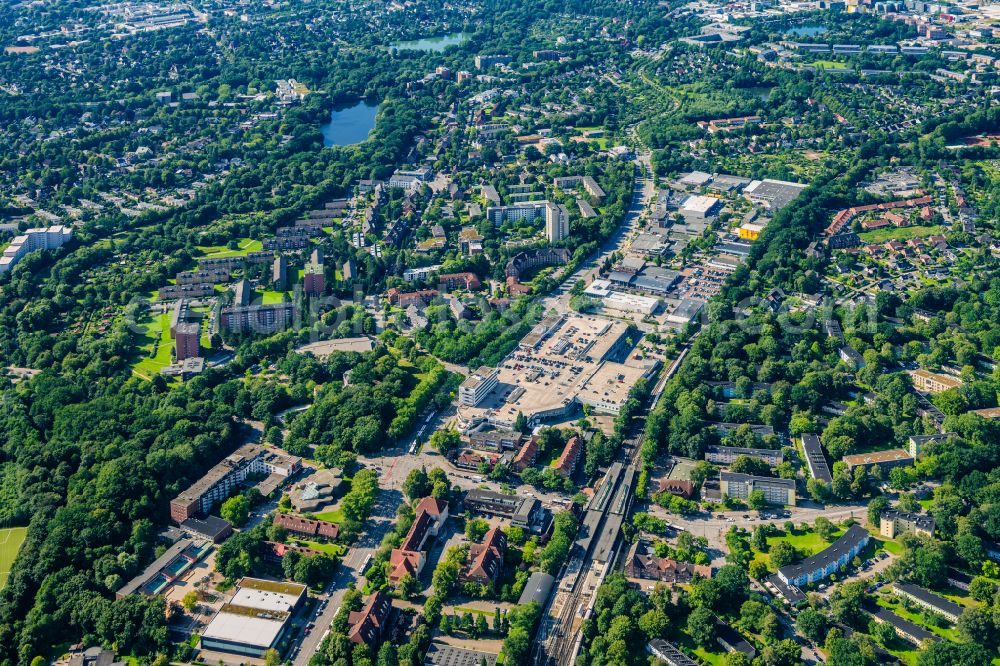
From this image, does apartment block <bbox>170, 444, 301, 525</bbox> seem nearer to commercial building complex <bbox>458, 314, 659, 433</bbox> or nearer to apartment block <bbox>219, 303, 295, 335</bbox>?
commercial building complex <bbox>458, 314, 659, 433</bbox>

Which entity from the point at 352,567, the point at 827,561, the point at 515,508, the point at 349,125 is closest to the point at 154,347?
the point at 352,567

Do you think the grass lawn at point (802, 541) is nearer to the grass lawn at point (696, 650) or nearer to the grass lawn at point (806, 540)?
the grass lawn at point (806, 540)

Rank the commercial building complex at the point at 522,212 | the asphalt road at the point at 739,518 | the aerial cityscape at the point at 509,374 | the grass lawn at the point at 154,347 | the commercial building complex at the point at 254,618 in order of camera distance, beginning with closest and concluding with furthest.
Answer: the commercial building complex at the point at 254,618, the aerial cityscape at the point at 509,374, the asphalt road at the point at 739,518, the grass lawn at the point at 154,347, the commercial building complex at the point at 522,212

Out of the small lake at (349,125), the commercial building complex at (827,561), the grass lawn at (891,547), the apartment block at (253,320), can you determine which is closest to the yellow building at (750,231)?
the apartment block at (253,320)

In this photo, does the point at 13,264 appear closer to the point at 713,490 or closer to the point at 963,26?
the point at 713,490

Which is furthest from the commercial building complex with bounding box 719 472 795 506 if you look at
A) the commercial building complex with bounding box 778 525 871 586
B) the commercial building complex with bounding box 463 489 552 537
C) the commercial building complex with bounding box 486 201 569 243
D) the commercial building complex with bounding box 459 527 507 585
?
the commercial building complex with bounding box 486 201 569 243

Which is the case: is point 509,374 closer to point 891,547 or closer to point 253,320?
point 253,320

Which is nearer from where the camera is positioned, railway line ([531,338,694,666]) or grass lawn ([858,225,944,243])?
railway line ([531,338,694,666])
